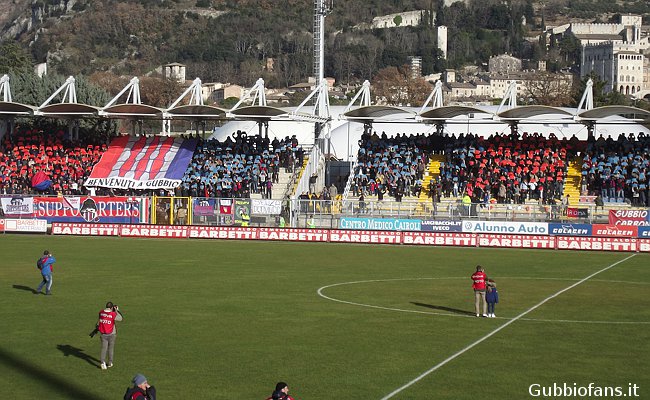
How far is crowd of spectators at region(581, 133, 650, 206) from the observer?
62.1 m

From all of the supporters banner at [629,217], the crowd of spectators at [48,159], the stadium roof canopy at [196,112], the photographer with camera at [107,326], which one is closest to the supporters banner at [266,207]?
the stadium roof canopy at [196,112]

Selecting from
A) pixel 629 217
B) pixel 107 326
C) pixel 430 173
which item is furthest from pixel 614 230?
pixel 107 326

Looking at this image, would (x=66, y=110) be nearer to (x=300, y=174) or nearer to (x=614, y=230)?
(x=300, y=174)

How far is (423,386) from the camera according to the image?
76.0 ft

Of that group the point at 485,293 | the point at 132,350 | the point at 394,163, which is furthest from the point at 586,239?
the point at 132,350

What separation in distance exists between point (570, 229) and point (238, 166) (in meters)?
23.3

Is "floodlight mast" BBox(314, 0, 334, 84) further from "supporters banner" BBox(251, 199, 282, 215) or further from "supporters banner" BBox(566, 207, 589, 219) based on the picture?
"supporters banner" BBox(566, 207, 589, 219)

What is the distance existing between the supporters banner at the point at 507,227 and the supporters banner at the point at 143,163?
21358 millimetres

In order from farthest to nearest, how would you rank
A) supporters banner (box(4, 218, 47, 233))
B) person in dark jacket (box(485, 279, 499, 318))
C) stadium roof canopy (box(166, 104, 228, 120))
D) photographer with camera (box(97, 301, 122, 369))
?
stadium roof canopy (box(166, 104, 228, 120))
supporters banner (box(4, 218, 47, 233))
person in dark jacket (box(485, 279, 499, 318))
photographer with camera (box(97, 301, 122, 369))

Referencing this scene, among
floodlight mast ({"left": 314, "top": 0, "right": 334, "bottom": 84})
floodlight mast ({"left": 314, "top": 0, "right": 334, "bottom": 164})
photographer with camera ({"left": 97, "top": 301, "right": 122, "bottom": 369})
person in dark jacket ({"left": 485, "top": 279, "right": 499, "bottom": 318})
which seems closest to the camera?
photographer with camera ({"left": 97, "top": 301, "right": 122, "bottom": 369})

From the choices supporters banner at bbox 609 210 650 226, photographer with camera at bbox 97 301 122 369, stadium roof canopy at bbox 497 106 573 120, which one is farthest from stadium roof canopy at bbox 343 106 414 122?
photographer with camera at bbox 97 301 122 369

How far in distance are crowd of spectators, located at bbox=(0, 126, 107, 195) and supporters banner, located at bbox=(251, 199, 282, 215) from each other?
1417cm

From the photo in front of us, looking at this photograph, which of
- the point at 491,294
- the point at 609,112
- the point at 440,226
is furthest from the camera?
the point at 609,112

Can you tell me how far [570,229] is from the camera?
57844 millimetres
